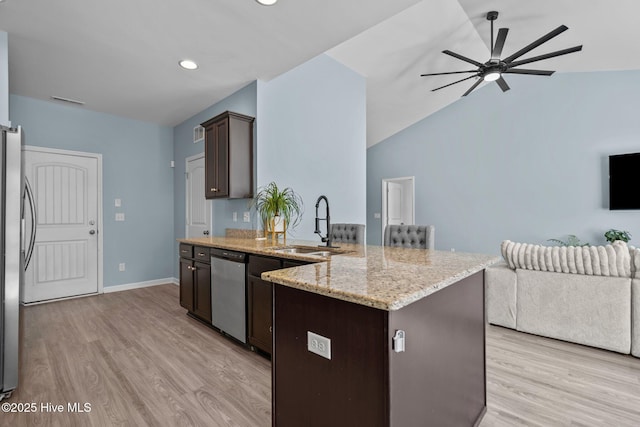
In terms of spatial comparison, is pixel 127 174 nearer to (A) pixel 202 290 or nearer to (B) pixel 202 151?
(B) pixel 202 151

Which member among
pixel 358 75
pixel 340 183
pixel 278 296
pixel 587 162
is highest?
pixel 358 75

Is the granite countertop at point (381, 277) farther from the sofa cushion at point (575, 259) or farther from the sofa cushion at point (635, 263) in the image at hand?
the sofa cushion at point (635, 263)

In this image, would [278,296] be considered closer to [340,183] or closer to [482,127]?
[340,183]

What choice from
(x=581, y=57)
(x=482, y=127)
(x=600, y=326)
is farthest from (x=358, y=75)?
(x=600, y=326)

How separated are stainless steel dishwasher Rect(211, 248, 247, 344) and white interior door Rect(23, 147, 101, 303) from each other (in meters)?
2.68

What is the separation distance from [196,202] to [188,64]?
2.15m

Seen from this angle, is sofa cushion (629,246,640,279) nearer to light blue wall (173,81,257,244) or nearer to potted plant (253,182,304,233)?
potted plant (253,182,304,233)

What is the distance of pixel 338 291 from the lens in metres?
1.05

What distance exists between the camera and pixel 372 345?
1021mm

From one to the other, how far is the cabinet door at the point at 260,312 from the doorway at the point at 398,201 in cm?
499

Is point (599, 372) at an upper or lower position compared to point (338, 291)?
lower

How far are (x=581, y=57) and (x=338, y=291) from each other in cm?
582

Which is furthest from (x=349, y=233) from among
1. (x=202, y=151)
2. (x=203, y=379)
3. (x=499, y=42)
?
(x=202, y=151)

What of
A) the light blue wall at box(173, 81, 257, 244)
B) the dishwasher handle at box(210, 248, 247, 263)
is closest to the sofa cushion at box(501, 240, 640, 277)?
the dishwasher handle at box(210, 248, 247, 263)
